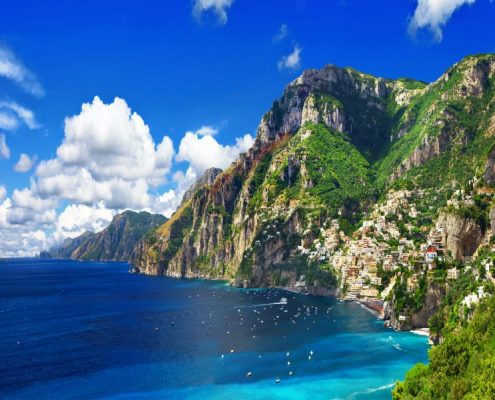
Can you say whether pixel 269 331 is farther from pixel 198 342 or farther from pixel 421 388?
pixel 421 388

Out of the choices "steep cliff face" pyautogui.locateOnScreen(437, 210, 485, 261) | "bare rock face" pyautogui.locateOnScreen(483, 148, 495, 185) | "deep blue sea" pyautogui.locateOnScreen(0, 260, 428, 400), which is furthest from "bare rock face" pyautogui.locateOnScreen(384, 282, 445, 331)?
"bare rock face" pyautogui.locateOnScreen(483, 148, 495, 185)

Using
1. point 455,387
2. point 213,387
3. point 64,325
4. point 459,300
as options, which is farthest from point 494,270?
point 64,325

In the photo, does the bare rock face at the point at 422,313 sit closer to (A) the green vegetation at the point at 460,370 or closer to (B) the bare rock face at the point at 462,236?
(B) the bare rock face at the point at 462,236

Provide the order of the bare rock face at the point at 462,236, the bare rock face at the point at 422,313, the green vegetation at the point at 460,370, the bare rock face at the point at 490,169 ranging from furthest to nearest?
the bare rock face at the point at 490,169
the bare rock face at the point at 462,236
the bare rock face at the point at 422,313
the green vegetation at the point at 460,370

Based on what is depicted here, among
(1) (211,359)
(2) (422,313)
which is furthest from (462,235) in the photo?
(1) (211,359)

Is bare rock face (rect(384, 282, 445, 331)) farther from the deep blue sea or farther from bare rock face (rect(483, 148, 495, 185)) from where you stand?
bare rock face (rect(483, 148, 495, 185))

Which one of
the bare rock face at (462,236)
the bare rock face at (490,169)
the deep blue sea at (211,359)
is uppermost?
the bare rock face at (490,169)

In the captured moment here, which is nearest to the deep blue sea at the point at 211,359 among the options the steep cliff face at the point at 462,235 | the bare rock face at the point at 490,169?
the steep cliff face at the point at 462,235

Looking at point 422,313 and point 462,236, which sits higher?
point 462,236

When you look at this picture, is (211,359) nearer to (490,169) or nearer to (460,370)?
(460,370)
